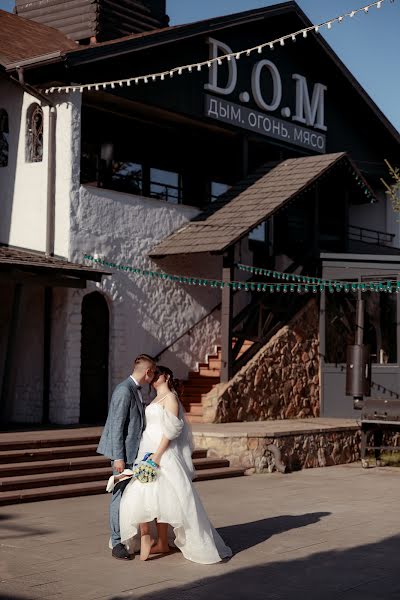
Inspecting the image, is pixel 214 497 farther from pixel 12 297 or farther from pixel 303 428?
pixel 12 297

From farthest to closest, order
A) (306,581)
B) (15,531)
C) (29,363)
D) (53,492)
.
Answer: (29,363) → (53,492) → (15,531) → (306,581)

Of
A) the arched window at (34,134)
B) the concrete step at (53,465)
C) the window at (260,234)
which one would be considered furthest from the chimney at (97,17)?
the concrete step at (53,465)

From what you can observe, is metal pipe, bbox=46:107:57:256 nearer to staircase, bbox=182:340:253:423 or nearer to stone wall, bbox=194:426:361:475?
staircase, bbox=182:340:253:423

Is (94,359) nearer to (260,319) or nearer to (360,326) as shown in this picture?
(260,319)

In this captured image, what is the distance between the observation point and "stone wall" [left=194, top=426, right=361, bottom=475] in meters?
14.5

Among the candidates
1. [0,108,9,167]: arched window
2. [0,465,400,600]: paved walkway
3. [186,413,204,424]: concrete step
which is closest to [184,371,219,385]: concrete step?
[186,413,204,424]: concrete step

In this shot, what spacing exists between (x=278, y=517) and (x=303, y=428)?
534 cm

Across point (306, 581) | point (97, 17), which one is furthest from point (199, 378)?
point (306, 581)

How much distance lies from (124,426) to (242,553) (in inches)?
60.7

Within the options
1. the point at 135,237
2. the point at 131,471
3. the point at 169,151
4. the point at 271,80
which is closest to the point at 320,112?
the point at 271,80

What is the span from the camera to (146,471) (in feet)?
25.9

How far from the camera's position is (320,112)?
22406 mm

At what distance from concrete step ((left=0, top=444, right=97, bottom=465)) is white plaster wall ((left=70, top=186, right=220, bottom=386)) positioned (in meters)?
3.59

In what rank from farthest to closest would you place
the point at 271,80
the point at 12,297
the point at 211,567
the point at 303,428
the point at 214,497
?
1. the point at 271,80
2. the point at 12,297
3. the point at 303,428
4. the point at 214,497
5. the point at 211,567
